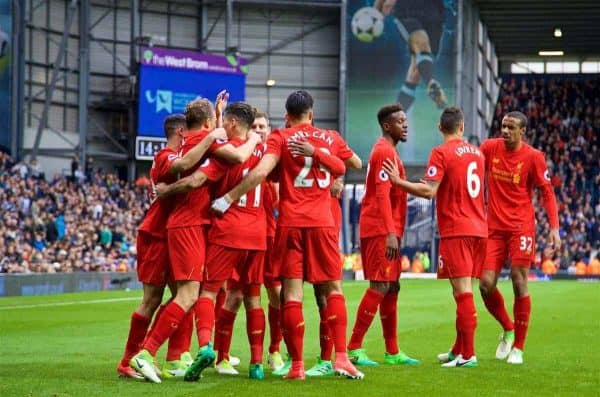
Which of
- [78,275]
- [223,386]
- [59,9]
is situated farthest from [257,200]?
[59,9]

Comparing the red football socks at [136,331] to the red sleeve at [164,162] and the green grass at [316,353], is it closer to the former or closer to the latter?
the green grass at [316,353]

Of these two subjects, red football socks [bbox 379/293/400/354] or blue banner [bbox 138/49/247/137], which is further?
blue banner [bbox 138/49/247/137]

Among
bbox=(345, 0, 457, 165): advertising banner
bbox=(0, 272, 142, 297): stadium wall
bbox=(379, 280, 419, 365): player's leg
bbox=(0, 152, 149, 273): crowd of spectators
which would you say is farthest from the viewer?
bbox=(345, 0, 457, 165): advertising banner

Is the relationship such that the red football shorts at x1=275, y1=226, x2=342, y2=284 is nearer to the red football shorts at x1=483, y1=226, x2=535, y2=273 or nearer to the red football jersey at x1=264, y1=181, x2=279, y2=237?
the red football jersey at x1=264, y1=181, x2=279, y2=237

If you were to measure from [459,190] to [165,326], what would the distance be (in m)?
3.50

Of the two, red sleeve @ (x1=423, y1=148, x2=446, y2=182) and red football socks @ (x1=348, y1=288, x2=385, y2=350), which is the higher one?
red sleeve @ (x1=423, y1=148, x2=446, y2=182)

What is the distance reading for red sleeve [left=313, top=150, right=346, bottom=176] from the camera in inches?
416

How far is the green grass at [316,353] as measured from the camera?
9.85 m

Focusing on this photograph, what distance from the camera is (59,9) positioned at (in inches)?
1993

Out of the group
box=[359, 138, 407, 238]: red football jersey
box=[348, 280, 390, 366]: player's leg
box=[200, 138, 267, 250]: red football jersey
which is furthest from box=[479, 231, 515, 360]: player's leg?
box=[200, 138, 267, 250]: red football jersey

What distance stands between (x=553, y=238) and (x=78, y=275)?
2242 centimetres

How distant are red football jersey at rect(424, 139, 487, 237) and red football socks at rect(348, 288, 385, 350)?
0.92m

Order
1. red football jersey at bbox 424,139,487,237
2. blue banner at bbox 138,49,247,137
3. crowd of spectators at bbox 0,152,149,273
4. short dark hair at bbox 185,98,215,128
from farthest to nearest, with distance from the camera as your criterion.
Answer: blue banner at bbox 138,49,247,137, crowd of spectators at bbox 0,152,149,273, red football jersey at bbox 424,139,487,237, short dark hair at bbox 185,98,215,128

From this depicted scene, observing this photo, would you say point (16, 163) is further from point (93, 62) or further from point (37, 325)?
point (37, 325)
